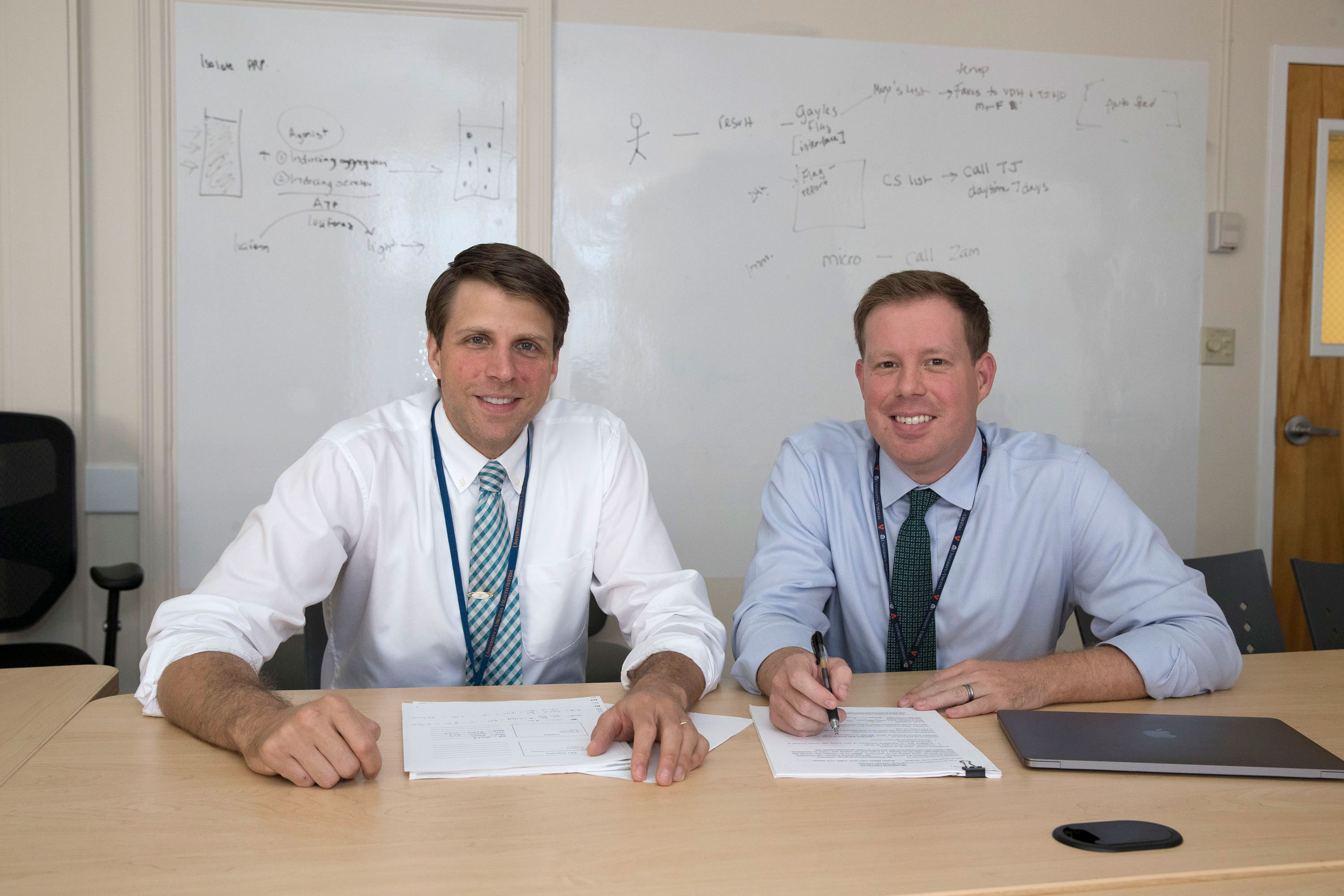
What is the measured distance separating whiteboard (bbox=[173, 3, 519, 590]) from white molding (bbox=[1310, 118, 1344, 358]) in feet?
9.45

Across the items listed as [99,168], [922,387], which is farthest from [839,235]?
[99,168]

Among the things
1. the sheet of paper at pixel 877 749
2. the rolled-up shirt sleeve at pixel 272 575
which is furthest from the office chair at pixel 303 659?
the sheet of paper at pixel 877 749

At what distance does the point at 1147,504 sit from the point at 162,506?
10.9ft

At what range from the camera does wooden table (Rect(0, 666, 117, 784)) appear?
1.18 m

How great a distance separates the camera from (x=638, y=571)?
1.80 meters

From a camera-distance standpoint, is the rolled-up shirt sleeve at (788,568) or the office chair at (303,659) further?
the office chair at (303,659)

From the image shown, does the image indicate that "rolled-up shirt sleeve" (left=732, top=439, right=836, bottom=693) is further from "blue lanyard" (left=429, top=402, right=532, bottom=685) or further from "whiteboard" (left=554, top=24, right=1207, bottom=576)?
"whiteboard" (left=554, top=24, right=1207, bottom=576)

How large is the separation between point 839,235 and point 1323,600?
175cm

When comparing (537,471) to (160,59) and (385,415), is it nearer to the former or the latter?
(385,415)

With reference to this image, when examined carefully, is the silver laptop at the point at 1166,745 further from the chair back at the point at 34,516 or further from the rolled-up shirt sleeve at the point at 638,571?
the chair back at the point at 34,516

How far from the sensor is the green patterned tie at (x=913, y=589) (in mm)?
1775

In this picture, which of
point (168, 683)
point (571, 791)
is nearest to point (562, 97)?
point (168, 683)

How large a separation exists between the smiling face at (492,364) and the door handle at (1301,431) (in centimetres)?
299

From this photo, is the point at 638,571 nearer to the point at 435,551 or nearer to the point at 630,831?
the point at 435,551
